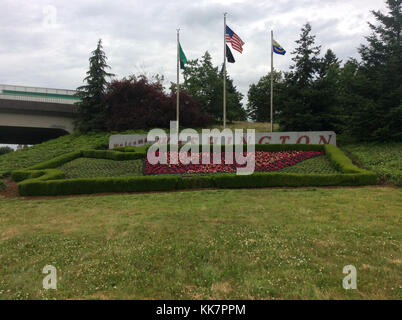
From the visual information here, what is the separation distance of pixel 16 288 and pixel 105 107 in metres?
25.1

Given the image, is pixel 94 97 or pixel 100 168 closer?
pixel 100 168

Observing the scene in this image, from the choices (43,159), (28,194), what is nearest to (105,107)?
(43,159)

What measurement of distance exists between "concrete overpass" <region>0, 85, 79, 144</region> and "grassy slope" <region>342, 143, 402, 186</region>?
86.7 feet

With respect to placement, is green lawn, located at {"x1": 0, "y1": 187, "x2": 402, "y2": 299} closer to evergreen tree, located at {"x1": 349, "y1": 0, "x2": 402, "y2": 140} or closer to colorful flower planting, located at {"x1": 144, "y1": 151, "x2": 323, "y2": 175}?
colorful flower planting, located at {"x1": 144, "y1": 151, "x2": 323, "y2": 175}

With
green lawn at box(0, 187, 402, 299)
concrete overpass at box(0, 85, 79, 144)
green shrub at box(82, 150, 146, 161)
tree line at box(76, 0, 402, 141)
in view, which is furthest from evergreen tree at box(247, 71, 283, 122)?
green lawn at box(0, 187, 402, 299)

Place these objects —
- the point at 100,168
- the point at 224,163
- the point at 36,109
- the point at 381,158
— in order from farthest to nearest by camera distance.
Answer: the point at 36,109
the point at 224,163
the point at 381,158
the point at 100,168

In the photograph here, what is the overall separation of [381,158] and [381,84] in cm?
671

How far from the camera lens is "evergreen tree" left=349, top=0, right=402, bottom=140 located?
1603 cm

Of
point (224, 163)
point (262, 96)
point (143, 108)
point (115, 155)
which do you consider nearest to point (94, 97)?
point (143, 108)

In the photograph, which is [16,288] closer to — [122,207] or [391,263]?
[122,207]

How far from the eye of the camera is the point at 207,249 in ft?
13.8

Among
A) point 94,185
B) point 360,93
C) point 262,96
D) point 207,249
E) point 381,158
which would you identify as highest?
point 262,96

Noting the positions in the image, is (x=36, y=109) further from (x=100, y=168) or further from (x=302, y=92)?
Answer: (x=302, y=92)

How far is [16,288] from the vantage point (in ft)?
10.6
